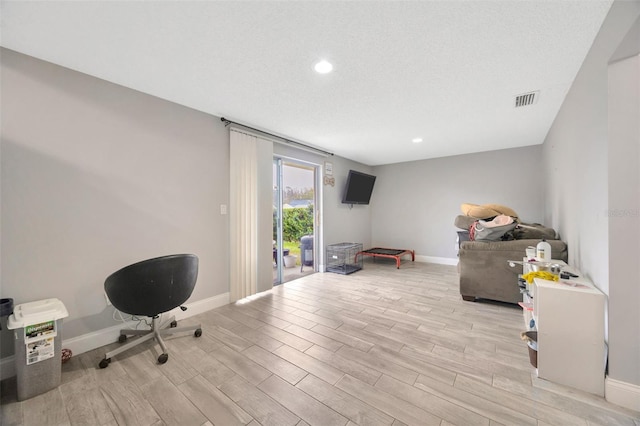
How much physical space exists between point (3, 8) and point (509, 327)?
4.73 m

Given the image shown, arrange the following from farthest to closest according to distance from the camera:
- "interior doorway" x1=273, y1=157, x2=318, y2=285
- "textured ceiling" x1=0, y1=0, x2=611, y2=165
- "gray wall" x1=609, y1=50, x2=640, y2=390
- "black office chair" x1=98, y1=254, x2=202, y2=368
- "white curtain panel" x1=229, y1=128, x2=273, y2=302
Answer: "interior doorway" x1=273, y1=157, x2=318, y2=285
"white curtain panel" x1=229, y1=128, x2=273, y2=302
"black office chair" x1=98, y1=254, x2=202, y2=368
"textured ceiling" x1=0, y1=0, x2=611, y2=165
"gray wall" x1=609, y1=50, x2=640, y2=390

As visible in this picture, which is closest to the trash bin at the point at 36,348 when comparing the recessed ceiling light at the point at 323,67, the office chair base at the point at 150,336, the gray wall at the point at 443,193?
the office chair base at the point at 150,336

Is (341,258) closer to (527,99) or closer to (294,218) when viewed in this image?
(294,218)

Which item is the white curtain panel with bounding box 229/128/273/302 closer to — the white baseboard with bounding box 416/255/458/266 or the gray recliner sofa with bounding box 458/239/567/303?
the gray recliner sofa with bounding box 458/239/567/303

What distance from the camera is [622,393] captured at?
1423mm

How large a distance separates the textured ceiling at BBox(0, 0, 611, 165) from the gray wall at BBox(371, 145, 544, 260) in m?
2.03

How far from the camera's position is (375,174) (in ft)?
21.3

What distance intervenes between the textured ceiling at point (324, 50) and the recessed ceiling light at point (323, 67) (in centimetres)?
5

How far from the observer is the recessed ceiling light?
196 cm

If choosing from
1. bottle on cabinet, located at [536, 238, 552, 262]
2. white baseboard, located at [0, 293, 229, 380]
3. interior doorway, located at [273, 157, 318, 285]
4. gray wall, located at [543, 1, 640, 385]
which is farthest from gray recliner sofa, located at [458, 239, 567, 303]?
white baseboard, located at [0, 293, 229, 380]

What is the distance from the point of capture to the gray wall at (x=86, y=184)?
1.81m

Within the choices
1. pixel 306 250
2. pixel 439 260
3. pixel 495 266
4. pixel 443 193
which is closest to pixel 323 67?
pixel 495 266

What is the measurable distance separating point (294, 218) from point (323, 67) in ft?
10.3

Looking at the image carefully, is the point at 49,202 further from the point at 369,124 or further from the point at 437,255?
→ the point at 437,255
